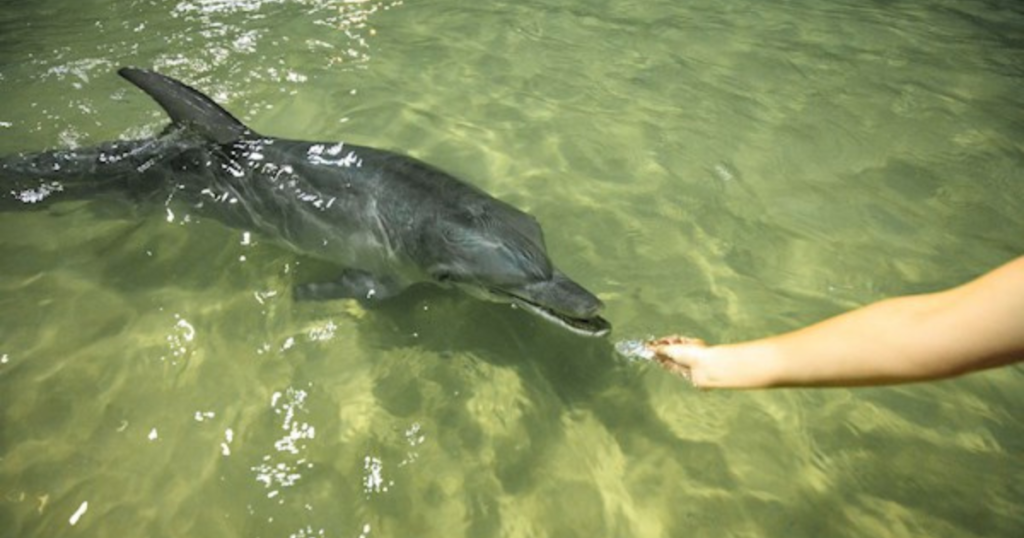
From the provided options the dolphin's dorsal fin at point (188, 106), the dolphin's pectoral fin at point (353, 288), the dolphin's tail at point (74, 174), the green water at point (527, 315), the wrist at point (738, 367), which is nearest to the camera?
the wrist at point (738, 367)

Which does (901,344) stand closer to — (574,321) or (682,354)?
(682,354)

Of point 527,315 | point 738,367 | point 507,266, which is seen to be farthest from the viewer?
point 527,315

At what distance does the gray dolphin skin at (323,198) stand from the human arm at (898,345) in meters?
1.20

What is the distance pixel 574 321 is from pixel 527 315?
24.5 inches

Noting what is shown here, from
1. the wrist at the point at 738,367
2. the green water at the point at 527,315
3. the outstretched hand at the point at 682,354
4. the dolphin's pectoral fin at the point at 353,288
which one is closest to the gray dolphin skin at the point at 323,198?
the dolphin's pectoral fin at the point at 353,288

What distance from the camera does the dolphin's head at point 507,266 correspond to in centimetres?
324

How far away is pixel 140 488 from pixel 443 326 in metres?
1.86

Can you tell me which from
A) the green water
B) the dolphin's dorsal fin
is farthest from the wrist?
the dolphin's dorsal fin

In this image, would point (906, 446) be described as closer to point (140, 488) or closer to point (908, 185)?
point (908, 185)

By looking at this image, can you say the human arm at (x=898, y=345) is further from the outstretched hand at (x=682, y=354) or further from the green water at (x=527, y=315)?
the green water at (x=527, y=315)

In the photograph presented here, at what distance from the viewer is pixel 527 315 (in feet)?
12.6

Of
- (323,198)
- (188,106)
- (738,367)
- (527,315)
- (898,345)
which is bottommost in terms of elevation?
(527,315)

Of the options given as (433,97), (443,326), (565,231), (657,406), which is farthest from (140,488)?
(433,97)

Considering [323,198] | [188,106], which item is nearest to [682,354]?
[323,198]
